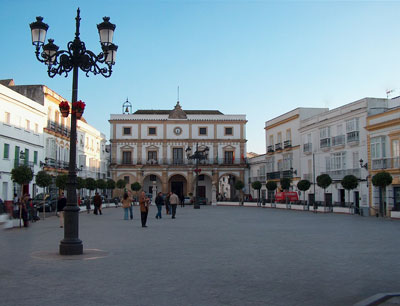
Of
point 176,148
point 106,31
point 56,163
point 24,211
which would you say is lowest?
point 24,211

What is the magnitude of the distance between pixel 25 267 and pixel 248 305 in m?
5.02

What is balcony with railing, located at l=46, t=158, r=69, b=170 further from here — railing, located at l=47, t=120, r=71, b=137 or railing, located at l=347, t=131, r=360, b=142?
railing, located at l=347, t=131, r=360, b=142

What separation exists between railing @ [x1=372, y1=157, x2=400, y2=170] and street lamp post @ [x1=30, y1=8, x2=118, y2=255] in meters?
24.4

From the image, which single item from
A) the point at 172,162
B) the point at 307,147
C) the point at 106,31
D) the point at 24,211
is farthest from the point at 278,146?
the point at 106,31

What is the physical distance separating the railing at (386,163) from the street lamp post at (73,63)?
962 inches

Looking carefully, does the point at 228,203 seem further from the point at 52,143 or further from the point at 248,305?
the point at 248,305

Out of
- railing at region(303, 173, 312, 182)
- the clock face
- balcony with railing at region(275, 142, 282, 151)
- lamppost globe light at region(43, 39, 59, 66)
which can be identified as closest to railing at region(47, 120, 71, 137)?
the clock face

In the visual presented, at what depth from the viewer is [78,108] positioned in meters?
12.1

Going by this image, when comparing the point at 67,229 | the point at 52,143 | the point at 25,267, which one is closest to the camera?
the point at 25,267

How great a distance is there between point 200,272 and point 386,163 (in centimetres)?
2694

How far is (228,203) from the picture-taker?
54.9 metres

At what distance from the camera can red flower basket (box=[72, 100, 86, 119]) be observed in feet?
39.3

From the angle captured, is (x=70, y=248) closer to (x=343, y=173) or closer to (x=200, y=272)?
(x=200, y=272)

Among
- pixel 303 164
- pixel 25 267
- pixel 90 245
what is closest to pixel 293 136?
pixel 303 164
